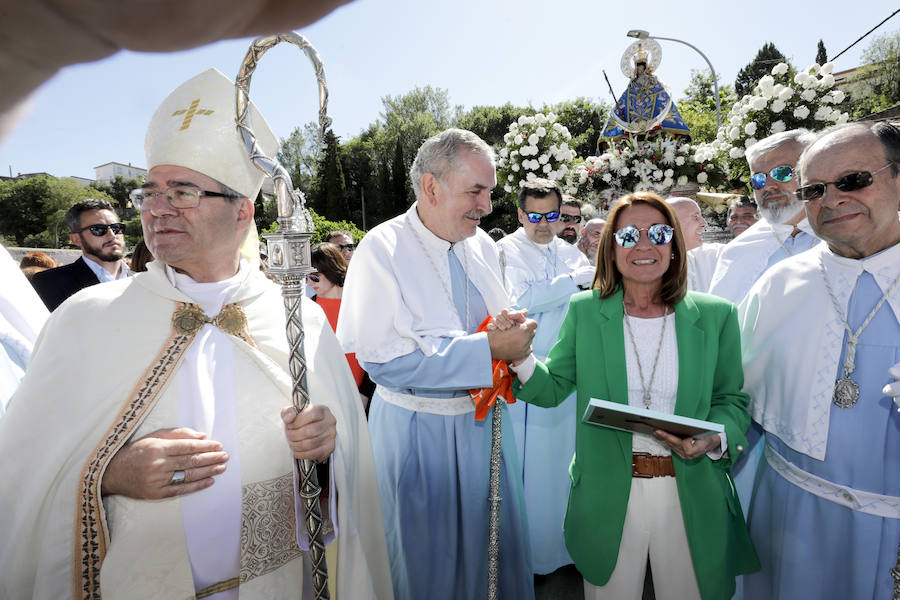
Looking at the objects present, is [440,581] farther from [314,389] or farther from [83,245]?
[83,245]

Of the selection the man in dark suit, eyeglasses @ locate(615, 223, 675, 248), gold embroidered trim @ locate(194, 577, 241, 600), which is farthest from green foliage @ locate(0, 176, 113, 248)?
the man in dark suit

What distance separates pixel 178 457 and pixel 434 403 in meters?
1.46

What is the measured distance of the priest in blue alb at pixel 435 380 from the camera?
2721 mm

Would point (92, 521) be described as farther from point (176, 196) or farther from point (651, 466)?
point (651, 466)

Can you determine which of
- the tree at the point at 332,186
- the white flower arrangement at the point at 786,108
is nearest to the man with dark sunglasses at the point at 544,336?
the white flower arrangement at the point at 786,108

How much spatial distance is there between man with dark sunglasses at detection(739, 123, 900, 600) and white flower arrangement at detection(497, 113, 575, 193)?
5928 millimetres

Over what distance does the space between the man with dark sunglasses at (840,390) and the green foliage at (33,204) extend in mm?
2829

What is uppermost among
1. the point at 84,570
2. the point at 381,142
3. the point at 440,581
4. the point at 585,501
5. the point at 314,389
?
the point at 381,142

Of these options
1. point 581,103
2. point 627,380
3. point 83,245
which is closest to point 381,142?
point 581,103

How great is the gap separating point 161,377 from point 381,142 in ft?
178

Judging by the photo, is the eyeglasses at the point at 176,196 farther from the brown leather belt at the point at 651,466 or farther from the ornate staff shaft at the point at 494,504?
the brown leather belt at the point at 651,466

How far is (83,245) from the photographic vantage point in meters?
5.27

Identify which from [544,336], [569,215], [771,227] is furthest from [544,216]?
[771,227]

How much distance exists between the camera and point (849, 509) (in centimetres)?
229
